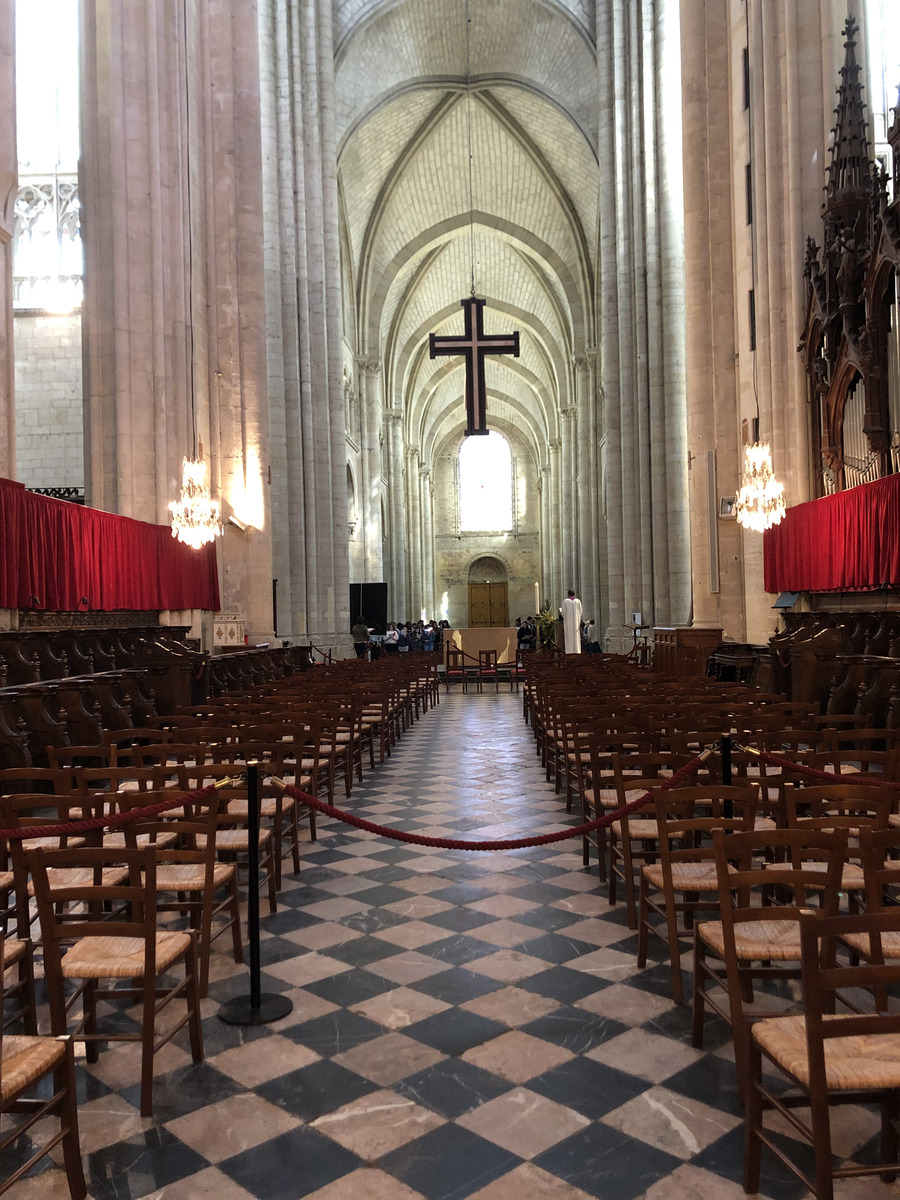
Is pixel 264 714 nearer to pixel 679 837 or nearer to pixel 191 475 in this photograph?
pixel 679 837

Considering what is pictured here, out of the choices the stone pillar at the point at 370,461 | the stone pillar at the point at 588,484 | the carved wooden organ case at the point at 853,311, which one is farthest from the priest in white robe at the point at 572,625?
the stone pillar at the point at 370,461

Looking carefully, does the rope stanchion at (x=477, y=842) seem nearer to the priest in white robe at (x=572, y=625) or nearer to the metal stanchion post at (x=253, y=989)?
the metal stanchion post at (x=253, y=989)

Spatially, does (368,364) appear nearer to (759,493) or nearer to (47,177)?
(47,177)

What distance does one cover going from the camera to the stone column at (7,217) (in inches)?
379

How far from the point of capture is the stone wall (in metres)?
22.2

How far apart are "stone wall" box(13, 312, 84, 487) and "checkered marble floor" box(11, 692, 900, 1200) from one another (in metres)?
19.3

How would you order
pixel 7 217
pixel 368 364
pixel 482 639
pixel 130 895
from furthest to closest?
pixel 368 364 < pixel 482 639 < pixel 7 217 < pixel 130 895

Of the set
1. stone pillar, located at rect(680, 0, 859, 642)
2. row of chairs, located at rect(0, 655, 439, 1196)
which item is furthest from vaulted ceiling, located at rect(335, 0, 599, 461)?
row of chairs, located at rect(0, 655, 439, 1196)

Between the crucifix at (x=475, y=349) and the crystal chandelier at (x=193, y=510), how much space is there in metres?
12.7

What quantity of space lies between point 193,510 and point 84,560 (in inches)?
85.6

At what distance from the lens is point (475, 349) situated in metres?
26.2

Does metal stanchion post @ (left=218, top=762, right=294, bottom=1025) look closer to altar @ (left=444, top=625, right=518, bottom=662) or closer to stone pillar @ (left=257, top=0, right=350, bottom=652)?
stone pillar @ (left=257, top=0, right=350, bottom=652)

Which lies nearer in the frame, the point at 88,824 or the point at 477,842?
the point at 88,824

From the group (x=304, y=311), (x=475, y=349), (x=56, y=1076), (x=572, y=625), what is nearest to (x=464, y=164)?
(x=475, y=349)
